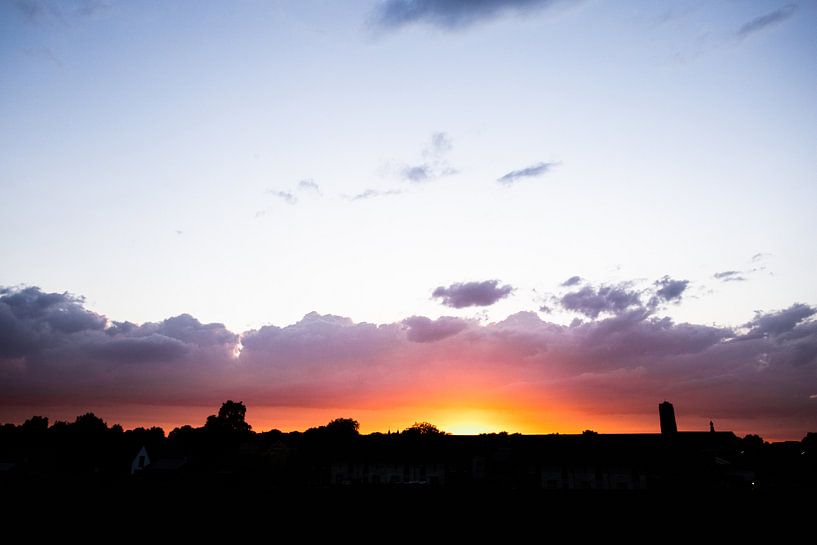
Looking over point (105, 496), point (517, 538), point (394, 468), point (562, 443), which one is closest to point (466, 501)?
point (517, 538)

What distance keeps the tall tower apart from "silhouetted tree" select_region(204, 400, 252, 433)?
124186 mm

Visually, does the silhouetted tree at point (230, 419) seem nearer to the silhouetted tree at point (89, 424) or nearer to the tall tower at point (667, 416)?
the silhouetted tree at point (89, 424)

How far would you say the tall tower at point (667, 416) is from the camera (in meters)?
46.0

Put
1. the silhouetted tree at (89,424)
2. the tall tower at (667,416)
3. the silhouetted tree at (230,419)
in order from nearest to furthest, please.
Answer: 1. the tall tower at (667,416)
2. the silhouetted tree at (89,424)
3. the silhouetted tree at (230,419)

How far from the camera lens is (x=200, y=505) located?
15.1m

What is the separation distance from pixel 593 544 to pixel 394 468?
188 feet

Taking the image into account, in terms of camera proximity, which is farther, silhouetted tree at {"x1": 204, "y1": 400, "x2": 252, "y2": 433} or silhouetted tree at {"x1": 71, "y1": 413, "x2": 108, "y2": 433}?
silhouetted tree at {"x1": 204, "y1": 400, "x2": 252, "y2": 433}

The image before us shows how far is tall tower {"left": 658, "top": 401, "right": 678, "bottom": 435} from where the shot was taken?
46000 mm

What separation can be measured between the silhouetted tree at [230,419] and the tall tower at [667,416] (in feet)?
407

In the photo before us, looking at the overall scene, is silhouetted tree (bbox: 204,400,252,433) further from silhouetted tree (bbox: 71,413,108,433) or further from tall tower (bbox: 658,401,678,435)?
tall tower (bbox: 658,401,678,435)

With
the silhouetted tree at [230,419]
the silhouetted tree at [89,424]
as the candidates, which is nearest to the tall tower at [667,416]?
the silhouetted tree at [230,419]

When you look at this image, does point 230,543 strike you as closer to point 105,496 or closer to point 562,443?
point 105,496

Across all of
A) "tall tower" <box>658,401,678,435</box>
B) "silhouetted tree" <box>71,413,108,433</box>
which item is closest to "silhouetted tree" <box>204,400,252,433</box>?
"silhouetted tree" <box>71,413,108,433</box>

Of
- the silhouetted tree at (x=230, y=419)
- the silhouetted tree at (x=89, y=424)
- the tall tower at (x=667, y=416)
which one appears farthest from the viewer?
the silhouetted tree at (x=230, y=419)
